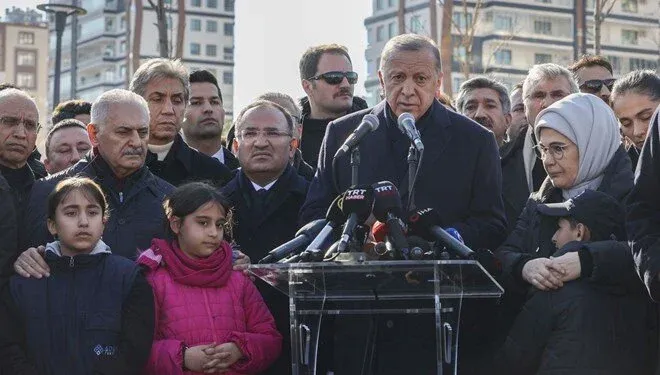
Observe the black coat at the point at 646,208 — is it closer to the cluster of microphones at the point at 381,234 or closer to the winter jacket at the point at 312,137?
the cluster of microphones at the point at 381,234

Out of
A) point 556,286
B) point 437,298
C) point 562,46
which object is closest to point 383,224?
point 437,298

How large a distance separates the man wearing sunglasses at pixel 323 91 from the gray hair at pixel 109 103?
229 cm

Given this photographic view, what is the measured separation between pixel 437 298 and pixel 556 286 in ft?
2.43

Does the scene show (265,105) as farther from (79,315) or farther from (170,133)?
(79,315)

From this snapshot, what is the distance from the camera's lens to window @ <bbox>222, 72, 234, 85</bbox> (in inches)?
3996

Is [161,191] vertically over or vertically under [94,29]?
under

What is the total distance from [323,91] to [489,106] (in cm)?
117

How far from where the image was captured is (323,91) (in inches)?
358

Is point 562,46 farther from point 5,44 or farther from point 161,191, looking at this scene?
point 161,191

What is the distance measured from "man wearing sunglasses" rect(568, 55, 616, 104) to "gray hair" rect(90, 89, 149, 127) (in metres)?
3.33

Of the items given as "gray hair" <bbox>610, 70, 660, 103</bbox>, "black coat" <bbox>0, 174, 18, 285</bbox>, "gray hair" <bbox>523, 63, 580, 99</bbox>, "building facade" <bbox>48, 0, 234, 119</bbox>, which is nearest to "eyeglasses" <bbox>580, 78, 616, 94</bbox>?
"gray hair" <bbox>523, 63, 580, 99</bbox>

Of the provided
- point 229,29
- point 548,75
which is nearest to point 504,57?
point 229,29

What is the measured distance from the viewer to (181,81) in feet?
25.1

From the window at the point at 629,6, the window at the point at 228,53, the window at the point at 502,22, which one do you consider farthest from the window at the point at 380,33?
the window at the point at 228,53
